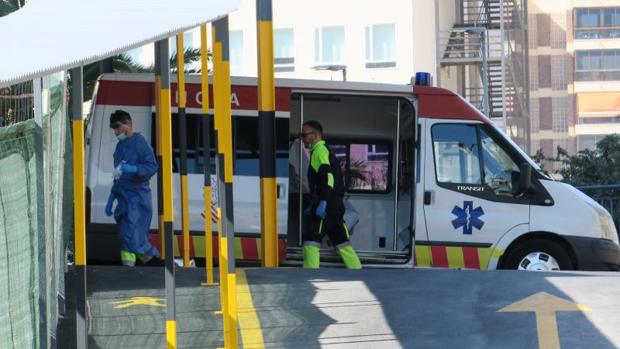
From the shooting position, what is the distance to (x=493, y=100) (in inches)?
1919

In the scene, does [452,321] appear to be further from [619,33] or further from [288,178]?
[619,33]

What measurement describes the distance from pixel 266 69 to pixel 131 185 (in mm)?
1924

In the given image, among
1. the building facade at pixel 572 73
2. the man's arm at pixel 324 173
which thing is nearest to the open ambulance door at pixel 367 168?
the man's arm at pixel 324 173

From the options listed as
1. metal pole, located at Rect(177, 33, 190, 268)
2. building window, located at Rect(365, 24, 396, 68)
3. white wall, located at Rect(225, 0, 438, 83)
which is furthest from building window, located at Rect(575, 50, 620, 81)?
metal pole, located at Rect(177, 33, 190, 268)

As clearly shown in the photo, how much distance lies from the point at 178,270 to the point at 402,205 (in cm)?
392

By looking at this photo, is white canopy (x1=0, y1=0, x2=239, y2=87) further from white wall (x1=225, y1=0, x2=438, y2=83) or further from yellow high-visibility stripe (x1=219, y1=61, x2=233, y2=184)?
white wall (x1=225, y1=0, x2=438, y2=83)

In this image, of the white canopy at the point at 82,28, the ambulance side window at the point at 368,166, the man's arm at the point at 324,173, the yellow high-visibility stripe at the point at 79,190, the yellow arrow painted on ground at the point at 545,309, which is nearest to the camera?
the white canopy at the point at 82,28

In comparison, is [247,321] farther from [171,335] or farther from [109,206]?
[109,206]

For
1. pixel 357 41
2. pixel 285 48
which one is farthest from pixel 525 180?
pixel 285 48

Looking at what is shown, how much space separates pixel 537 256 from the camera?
47.9ft

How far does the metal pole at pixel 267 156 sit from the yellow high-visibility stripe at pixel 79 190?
220 inches

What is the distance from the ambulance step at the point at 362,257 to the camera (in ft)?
48.4

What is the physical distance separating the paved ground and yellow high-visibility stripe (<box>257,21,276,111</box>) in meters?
2.01

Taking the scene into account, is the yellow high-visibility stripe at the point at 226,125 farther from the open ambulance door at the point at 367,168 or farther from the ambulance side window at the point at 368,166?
the ambulance side window at the point at 368,166
